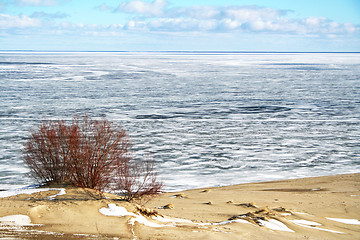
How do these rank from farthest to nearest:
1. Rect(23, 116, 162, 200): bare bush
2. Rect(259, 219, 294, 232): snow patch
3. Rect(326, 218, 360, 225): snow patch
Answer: Rect(326, 218, 360, 225): snow patch, Rect(23, 116, 162, 200): bare bush, Rect(259, 219, 294, 232): snow patch

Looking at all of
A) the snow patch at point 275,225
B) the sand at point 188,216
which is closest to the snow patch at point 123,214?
the sand at point 188,216

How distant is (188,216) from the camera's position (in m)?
8.20

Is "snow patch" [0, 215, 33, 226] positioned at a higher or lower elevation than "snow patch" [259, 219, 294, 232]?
higher

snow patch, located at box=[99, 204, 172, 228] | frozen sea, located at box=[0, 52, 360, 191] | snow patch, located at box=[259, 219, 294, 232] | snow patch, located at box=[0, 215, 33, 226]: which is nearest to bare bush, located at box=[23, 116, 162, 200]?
snow patch, located at box=[99, 204, 172, 228]

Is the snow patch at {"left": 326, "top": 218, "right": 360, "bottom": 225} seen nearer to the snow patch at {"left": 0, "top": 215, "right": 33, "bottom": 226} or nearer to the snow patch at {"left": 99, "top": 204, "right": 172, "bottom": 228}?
the snow patch at {"left": 99, "top": 204, "right": 172, "bottom": 228}

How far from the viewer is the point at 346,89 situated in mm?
35469

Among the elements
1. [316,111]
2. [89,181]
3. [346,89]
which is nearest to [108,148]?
[89,181]

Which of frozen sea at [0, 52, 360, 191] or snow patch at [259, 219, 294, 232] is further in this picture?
frozen sea at [0, 52, 360, 191]

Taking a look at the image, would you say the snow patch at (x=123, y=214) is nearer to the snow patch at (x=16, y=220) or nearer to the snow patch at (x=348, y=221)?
the snow patch at (x=16, y=220)

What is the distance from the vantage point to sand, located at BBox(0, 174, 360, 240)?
655 centimetres

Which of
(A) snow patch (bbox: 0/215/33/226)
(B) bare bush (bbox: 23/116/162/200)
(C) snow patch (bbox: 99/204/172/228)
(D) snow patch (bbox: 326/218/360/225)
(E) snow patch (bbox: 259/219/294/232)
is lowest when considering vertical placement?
(D) snow patch (bbox: 326/218/360/225)

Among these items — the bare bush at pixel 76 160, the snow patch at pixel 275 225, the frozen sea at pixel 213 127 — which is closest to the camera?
the snow patch at pixel 275 225

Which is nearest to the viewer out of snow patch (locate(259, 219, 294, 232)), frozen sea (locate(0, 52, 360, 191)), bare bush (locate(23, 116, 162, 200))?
snow patch (locate(259, 219, 294, 232))

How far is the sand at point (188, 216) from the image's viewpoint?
6.55 metres
